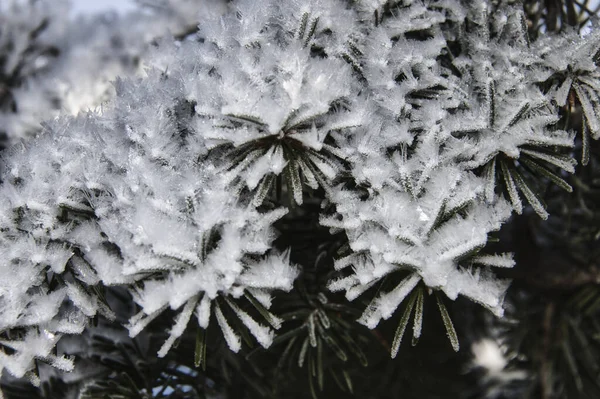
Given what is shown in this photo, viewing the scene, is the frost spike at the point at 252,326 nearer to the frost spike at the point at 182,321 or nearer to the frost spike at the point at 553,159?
the frost spike at the point at 182,321

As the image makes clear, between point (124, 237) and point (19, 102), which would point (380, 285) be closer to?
point (124, 237)

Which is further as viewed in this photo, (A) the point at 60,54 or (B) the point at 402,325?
(A) the point at 60,54

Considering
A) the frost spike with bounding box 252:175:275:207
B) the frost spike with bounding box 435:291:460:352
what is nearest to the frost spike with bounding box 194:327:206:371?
the frost spike with bounding box 252:175:275:207

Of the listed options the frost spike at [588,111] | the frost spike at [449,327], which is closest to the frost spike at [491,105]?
the frost spike at [588,111]

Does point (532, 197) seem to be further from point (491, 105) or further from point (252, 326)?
point (252, 326)

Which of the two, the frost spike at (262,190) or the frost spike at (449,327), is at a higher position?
the frost spike at (262,190)

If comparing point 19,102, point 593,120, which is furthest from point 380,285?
point 19,102

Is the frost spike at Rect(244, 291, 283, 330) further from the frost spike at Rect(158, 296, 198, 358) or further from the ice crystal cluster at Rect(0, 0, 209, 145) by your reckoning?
the ice crystal cluster at Rect(0, 0, 209, 145)

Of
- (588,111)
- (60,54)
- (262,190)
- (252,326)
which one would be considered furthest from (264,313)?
(60,54)

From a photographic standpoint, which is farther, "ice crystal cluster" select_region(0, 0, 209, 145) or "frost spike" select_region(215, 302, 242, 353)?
"ice crystal cluster" select_region(0, 0, 209, 145)
